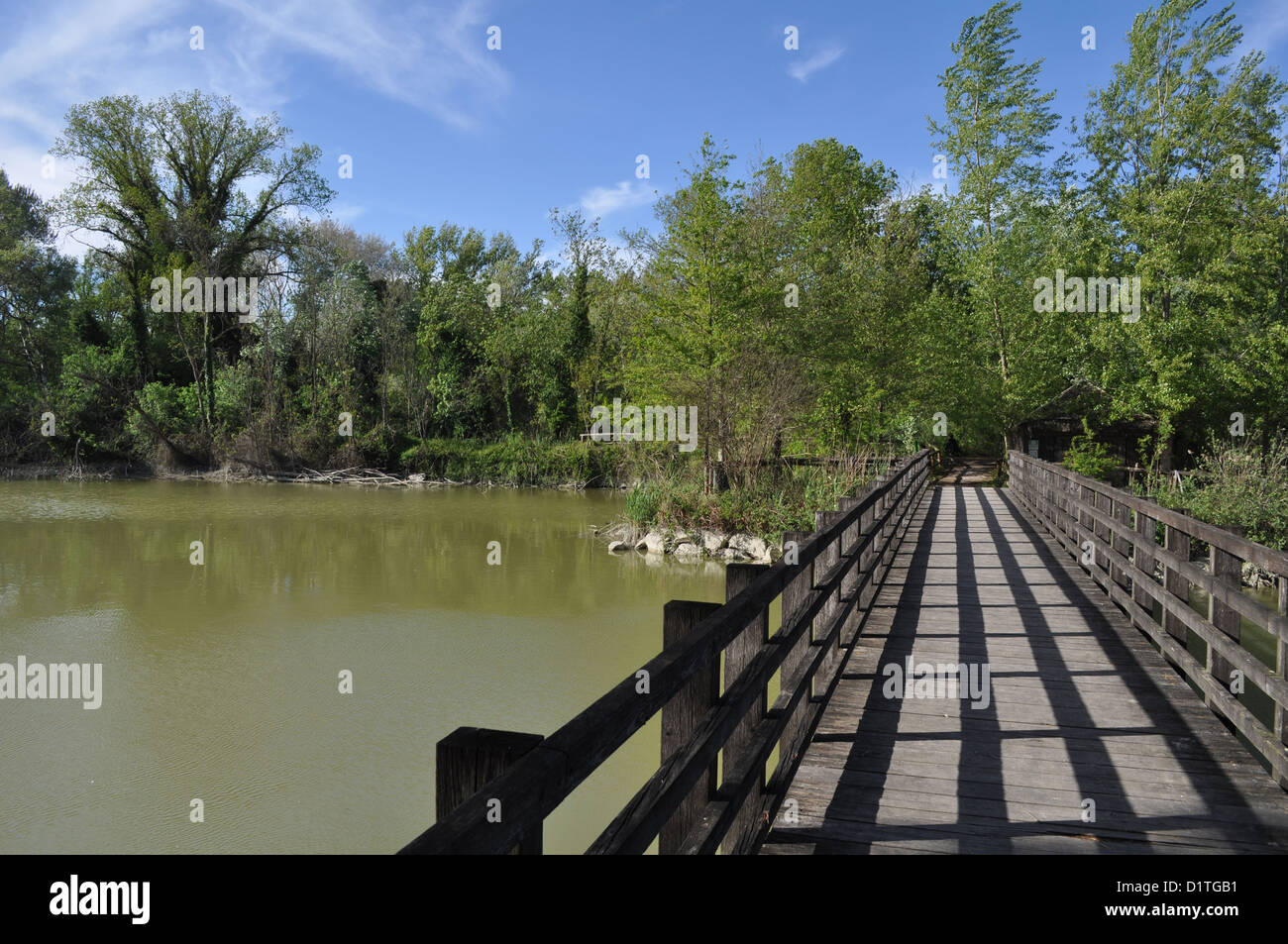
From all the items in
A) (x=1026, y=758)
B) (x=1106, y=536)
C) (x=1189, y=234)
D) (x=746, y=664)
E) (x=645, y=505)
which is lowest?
(x=1026, y=758)

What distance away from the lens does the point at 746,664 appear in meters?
3.09

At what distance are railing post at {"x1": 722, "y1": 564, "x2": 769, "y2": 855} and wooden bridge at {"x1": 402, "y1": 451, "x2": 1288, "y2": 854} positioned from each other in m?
0.01

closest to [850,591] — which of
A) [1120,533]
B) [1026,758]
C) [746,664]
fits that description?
[1026,758]

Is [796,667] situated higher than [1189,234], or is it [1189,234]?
[1189,234]

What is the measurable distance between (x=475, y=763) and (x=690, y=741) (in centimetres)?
108

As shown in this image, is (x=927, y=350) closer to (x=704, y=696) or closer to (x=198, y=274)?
(x=704, y=696)

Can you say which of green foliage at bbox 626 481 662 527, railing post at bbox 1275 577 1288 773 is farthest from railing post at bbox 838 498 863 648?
green foliage at bbox 626 481 662 527

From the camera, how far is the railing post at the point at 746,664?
2961 mm

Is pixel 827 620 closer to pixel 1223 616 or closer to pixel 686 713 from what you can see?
pixel 1223 616

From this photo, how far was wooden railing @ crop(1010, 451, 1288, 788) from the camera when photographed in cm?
Answer: 359

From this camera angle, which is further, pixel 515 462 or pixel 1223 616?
pixel 515 462

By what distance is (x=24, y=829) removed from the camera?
5879 millimetres

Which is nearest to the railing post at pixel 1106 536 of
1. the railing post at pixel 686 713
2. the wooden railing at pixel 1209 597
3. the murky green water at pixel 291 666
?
the wooden railing at pixel 1209 597
